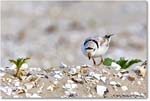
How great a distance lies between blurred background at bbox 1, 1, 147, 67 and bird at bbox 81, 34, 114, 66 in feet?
0.11

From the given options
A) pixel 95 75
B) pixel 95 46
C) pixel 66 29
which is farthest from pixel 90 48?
pixel 66 29

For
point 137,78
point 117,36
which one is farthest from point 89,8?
point 137,78

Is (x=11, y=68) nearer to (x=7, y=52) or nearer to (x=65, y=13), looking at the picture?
(x=7, y=52)

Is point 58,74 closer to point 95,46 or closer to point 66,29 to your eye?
point 95,46

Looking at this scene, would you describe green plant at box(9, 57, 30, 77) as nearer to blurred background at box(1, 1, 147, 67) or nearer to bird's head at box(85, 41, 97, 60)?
blurred background at box(1, 1, 147, 67)

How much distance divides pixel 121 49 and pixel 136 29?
5.2 inches

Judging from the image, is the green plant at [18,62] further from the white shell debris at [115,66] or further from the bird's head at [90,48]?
the white shell debris at [115,66]

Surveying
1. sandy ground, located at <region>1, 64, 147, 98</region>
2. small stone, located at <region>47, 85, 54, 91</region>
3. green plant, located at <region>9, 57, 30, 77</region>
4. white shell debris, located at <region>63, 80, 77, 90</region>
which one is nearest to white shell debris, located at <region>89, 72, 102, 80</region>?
sandy ground, located at <region>1, 64, 147, 98</region>

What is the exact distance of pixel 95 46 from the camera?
3443 millimetres

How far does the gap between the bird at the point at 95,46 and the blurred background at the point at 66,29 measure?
0.11ft

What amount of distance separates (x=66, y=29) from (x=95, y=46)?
490 mm

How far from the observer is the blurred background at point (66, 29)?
138 inches

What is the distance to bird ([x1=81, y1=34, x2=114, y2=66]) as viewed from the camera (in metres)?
3.44

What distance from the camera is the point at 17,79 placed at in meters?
3.42
